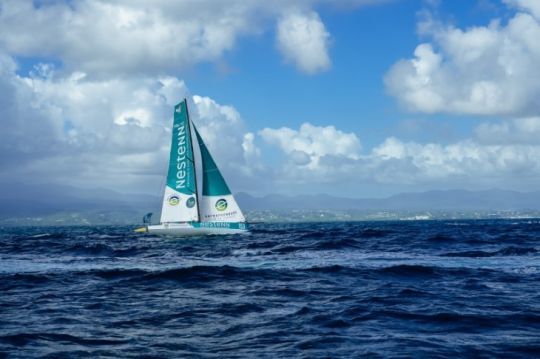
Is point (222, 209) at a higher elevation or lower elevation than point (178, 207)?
lower

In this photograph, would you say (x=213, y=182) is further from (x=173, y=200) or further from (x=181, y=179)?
(x=173, y=200)

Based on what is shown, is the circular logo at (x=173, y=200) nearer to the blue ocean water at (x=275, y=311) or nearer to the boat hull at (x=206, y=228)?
the boat hull at (x=206, y=228)

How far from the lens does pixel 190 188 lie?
76875 mm

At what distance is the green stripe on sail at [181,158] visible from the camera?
253 ft

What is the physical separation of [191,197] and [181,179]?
Result: 10.5ft

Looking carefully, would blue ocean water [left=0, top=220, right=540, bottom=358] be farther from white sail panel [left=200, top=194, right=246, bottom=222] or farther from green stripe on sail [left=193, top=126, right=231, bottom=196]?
green stripe on sail [left=193, top=126, right=231, bottom=196]

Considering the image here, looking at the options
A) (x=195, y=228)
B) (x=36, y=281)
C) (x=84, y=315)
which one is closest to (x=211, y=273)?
(x=36, y=281)

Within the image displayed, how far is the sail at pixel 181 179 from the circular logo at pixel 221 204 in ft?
14.8

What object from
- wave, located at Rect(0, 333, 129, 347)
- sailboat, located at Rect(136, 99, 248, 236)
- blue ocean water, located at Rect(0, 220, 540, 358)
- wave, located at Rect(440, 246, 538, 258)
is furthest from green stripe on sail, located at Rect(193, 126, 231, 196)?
wave, located at Rect(0, 333, 129, 347)

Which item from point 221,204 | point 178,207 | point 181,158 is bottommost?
point 178,207

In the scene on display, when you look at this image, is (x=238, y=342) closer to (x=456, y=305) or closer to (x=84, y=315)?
(x=84, y=315)

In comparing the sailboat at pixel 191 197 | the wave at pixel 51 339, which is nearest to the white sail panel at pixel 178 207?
the sailboat at pixel 191 197

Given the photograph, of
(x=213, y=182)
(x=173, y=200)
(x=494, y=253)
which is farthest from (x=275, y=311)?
(x=173, y=200)

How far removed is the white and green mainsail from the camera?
2859 inches
